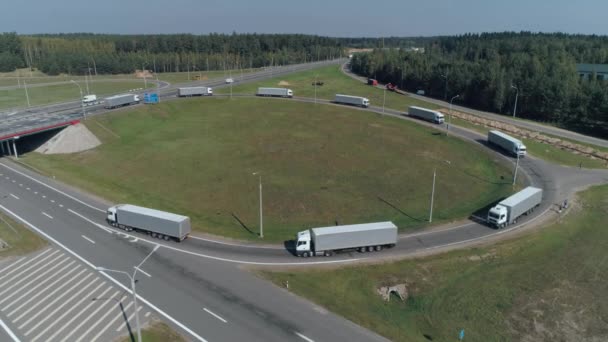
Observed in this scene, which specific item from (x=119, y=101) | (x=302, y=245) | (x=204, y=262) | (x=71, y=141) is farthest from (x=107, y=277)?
(x=119, y=101)

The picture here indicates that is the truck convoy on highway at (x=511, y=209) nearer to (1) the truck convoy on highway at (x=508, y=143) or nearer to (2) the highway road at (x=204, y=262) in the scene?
(2) the highway road at (x=204, y=262)

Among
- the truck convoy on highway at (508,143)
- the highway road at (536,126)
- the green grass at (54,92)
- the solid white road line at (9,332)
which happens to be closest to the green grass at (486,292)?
the solid white road line at (9,332)

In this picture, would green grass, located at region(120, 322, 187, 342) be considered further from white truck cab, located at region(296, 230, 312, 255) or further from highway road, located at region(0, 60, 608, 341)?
white truck cab, located at region(296, 230, 312, 255)

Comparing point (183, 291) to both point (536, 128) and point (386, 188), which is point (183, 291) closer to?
point (386, 188)

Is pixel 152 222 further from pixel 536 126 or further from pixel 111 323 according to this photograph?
pixel 536 126

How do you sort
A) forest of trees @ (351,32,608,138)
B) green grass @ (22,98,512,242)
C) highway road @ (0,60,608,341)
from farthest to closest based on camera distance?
1. forest of trees @ (351,32,608,138)
2. green grass @ (22,98,512,242)
3. highway road @ (0,60,608,341)

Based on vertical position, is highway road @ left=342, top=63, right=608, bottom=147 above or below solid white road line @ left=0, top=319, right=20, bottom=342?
above

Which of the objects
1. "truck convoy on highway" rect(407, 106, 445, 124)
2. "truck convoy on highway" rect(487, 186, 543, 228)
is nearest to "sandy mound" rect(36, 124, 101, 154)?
"truck convoy on highway" rect(487, 186, 543, 228)
